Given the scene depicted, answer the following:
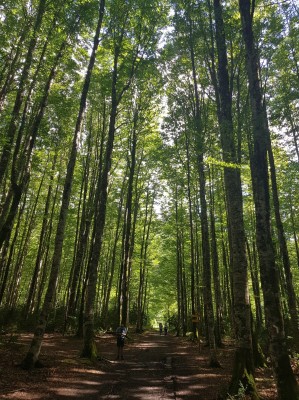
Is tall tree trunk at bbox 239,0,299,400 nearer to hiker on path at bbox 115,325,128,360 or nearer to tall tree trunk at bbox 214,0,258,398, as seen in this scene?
tall tree trunk at bbox 214,0,258,398

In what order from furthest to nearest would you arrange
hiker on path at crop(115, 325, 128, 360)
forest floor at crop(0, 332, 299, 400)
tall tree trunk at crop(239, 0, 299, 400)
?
hiker on path at crop(115, 325, 128, 360) < forest floor at crop(0, 332, 299, 400) < tall tree trunk at crop(239, 0, 299, 400)

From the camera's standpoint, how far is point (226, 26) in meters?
10.8

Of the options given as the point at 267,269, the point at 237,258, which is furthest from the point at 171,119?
the point at 267,269

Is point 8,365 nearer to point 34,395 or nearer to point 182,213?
point 34,395

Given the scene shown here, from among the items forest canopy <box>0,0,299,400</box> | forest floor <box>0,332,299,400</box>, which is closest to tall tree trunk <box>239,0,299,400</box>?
forest canopy <box>0,0,299,400</box>

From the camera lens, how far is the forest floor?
23.2 feet

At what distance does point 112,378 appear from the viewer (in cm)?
916

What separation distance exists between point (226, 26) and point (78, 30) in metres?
6.28

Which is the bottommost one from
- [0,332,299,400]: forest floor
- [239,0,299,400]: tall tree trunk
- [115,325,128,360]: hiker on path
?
[0,332,299,400]: forest floor

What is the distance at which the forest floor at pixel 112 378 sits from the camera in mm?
7086

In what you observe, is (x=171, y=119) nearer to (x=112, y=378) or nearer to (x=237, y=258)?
(x=237, y=258)

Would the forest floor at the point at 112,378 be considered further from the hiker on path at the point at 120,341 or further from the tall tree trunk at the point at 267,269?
the tall tree trunk at the point at 267,269

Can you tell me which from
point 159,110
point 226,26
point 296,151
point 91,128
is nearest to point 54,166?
point 91,128

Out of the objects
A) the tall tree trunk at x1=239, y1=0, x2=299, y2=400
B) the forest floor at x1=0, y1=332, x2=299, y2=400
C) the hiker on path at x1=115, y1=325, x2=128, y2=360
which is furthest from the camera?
the hiker on path at x1=115, y1=325, x2=128, y2=360
